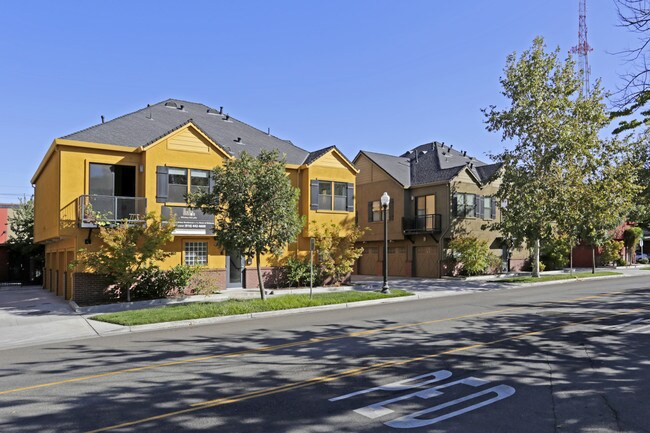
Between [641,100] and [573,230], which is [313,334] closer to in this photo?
[641,100]

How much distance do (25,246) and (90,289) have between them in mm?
16200

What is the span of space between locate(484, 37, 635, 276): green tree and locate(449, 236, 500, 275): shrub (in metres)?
3.38

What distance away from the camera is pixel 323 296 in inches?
776

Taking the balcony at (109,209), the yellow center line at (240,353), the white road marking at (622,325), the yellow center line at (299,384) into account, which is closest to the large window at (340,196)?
the balcony at (109,209)

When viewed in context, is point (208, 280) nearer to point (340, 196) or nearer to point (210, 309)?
point (210, 309)

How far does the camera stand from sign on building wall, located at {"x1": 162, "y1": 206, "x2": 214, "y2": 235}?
20.9m

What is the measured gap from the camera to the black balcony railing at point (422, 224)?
32.1 meters

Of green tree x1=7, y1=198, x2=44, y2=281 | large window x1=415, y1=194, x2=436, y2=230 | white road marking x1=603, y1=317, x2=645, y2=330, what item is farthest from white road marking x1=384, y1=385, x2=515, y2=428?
green tree x1=7, y1=198, x2=44, y2=281

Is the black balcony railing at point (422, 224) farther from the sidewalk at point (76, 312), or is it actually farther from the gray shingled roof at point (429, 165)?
the sidewalk at point (76, 312)

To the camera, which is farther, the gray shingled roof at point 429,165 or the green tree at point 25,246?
the gray shingled roof at point 429,165

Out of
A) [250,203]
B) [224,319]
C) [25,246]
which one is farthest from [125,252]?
[25,246]

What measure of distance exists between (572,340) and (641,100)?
5.08 metres

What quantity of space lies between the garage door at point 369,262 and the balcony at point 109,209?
1992cm

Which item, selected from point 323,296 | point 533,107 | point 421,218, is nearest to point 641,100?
point 323,296
